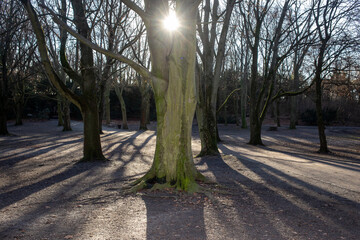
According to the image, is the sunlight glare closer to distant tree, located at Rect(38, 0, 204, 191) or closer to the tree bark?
distant tree, located at Rect(38, 0, 204, 191)

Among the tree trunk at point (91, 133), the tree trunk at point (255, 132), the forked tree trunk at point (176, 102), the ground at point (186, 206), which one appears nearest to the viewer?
the ground at point (186, 206)

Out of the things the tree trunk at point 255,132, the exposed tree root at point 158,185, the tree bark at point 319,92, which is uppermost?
the tree bark at point 319,92

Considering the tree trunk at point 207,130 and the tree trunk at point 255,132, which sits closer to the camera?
the tree trunk at point 207,130

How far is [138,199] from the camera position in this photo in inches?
222

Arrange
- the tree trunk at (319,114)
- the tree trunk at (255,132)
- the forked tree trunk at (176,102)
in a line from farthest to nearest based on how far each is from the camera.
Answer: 1. the tree trunk at (255,132)
2. the tree trunk at (319,114)
3. the forked tree trunk at (176,102)

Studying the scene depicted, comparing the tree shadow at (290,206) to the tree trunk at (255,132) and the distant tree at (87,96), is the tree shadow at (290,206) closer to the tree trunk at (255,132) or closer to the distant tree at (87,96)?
the distant tree at (87,96)

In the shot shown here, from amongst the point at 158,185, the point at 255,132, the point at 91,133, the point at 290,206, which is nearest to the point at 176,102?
the point at 158,185

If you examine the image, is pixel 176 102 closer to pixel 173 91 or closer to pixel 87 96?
pixel 173 91

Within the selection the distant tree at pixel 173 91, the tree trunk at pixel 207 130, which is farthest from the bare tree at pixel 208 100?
the distant tree at pixel 173 91

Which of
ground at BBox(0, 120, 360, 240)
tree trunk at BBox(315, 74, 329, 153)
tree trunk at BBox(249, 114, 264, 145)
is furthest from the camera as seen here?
tree trunk at BBox(249, 114, 264, 145)

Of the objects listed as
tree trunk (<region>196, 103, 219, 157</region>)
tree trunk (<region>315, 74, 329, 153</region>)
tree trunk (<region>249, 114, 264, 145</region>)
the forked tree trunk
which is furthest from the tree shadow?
tree trunk (<region>249, 114, 264, 145</region>)

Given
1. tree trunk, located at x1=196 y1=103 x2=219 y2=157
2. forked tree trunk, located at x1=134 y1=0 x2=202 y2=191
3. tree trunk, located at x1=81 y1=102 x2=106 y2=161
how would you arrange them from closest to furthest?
1. forked tree trunk, located at x1=134 y1=0 x2=202 y2=191
2. tree trunk, located at x1=81 y1=102 x2=106 y2=161
3. tree trunk, located at x1=196 y1=103 x2=219 y2=157

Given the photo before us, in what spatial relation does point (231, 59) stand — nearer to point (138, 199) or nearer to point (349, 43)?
point (349, 43)

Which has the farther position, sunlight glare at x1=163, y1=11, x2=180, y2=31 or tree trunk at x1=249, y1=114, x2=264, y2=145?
tree trunk at x1=249, y1=114, x2=264, y2=145
